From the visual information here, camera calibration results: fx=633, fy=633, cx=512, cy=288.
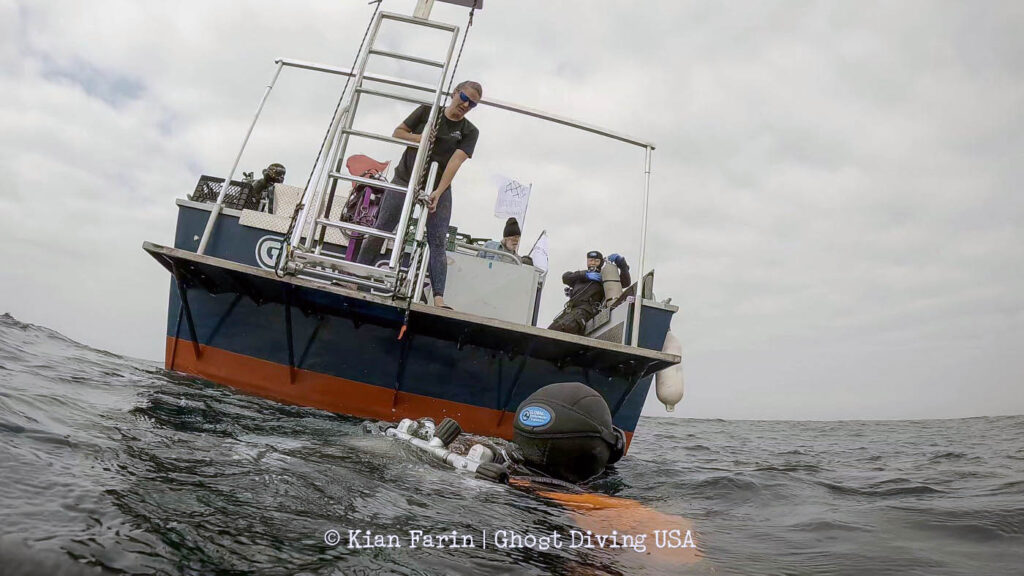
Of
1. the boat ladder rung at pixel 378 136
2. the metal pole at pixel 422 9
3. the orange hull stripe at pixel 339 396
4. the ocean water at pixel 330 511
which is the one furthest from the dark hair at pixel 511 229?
the ocean water at pixel 330 511

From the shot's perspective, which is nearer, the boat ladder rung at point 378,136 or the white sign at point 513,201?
the boat ladder rung at point 378,136

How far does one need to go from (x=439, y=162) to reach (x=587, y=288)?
2.83 metres

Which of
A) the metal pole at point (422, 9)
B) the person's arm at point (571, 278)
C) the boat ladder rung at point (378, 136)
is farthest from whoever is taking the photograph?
the person's arm at point (571, 278)

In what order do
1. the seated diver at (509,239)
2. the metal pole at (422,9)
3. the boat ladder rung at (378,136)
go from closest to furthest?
1. the boat ladder rung at (378,136)
2. the metal pole at (422,9)
3. the seated diver at (509,239)

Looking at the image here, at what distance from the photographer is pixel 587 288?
8234 millimetres

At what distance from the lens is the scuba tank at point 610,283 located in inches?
313

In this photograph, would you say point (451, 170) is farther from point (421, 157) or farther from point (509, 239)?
point (509, 239)

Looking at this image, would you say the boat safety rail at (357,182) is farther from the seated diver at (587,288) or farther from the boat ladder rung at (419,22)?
the seated diver at (587,288)

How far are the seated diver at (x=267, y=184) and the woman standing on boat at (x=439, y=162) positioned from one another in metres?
2.81

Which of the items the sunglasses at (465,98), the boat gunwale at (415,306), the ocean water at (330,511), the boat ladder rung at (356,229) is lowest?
the ocean water at (330,511)

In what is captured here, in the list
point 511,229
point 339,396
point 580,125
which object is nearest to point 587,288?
point 511,229

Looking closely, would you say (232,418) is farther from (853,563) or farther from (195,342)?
(853,563)

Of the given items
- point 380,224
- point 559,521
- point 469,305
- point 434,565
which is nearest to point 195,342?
point 380,224

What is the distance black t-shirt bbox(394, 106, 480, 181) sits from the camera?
245 inches
